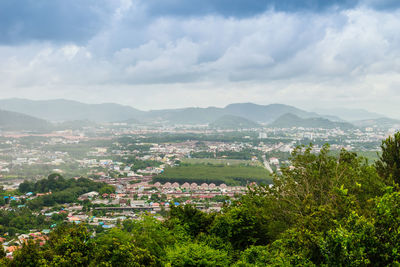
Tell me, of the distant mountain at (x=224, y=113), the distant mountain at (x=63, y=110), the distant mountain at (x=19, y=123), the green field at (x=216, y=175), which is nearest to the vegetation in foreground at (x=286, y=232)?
the green field at (x=216, y=175)

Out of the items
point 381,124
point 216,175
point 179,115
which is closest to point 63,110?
point 179,115

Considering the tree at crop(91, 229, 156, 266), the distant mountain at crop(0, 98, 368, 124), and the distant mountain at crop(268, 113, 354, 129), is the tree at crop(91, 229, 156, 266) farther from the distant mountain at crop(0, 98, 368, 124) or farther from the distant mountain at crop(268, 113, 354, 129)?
the distant mountain at crop(0, 98, 368, 124)

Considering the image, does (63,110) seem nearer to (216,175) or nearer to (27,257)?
(216,175)

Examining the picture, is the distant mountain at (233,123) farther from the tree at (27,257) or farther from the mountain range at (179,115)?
the tree at (27,257)

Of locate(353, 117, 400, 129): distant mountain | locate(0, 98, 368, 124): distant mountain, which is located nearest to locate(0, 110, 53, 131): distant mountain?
locate(0, 98, 368, 124): distant mountain

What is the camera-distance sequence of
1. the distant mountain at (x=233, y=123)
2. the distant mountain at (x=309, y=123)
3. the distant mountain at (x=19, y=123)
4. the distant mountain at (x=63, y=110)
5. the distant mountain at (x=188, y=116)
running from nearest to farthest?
1. the distant mountain at (x=19, y=123)
2. the distant mountain at (x=309, y=123)
3. the distant mountain at (x=233, y=123)
4. the distant mountain at (x=63, y=110)
5. the distant mountain at (x=188, y=116)

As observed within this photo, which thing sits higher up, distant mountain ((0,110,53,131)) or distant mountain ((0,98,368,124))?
distant mountain ((0,98,368,124))
